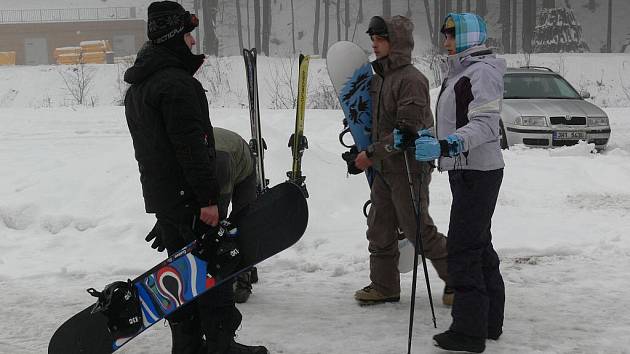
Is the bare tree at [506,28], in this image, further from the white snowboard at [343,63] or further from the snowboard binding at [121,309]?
→ the snowboard binding at [121,309]

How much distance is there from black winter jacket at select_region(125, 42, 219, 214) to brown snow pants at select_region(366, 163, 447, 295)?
4.79 ft

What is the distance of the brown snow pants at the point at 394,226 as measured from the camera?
4.55 meters

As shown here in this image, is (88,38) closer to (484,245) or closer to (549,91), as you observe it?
(549,91)

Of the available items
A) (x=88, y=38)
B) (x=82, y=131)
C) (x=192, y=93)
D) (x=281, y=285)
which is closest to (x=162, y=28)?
(x=192, y=93)

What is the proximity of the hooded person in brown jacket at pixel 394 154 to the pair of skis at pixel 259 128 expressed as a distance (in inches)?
24.2

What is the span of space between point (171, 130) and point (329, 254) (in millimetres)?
3039

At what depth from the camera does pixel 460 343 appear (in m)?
3.85

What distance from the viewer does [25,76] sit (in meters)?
34.0

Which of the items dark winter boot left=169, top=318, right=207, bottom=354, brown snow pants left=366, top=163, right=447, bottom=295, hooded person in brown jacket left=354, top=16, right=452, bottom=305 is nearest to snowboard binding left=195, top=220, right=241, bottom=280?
dark winter boot left=169, top=318, right=207, bottom=354

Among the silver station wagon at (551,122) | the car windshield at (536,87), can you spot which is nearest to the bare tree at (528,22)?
the car windshield at (536,87)

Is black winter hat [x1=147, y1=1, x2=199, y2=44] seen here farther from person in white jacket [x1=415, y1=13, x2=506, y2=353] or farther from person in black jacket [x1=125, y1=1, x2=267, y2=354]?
person in white jacket [x1=415, y1=13, x2=506, y2=353]

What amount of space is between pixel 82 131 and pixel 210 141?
10382 millimetres

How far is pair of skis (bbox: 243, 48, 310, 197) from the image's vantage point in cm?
513

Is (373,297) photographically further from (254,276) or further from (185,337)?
(185,337)
